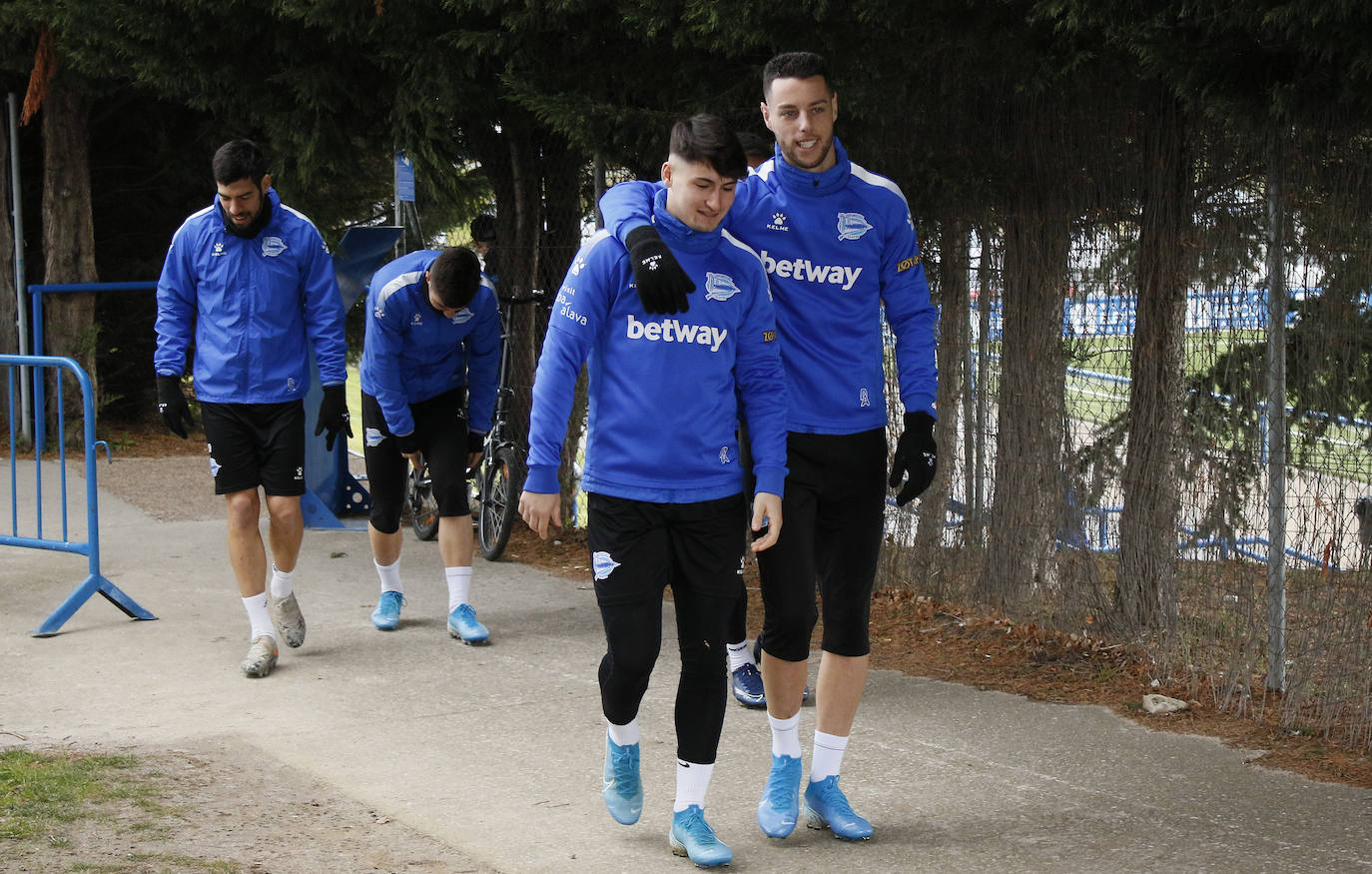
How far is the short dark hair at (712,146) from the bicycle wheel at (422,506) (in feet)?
19.3

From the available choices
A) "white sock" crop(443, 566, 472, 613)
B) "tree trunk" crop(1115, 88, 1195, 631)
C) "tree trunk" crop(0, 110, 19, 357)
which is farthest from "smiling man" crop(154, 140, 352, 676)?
"tree trunk" crop(0, 110, 19, 357)

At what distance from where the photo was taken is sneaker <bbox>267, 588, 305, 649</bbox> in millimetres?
6543

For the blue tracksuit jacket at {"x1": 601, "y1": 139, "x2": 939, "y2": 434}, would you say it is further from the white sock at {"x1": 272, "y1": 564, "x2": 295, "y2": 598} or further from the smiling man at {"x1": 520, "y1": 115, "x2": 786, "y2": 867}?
the white sock at {"x1": 272, "y1": 564, "x2": 295, "y2": 598}

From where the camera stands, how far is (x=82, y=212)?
1453 centimetres

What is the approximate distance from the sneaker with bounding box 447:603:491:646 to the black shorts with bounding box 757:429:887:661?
2641 millimetres

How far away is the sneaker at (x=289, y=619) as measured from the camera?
21.5 feet

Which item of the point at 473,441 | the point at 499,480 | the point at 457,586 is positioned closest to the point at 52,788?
the point at 457,586

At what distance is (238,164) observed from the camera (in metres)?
6.04

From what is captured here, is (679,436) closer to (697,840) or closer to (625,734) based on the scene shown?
(625,734)

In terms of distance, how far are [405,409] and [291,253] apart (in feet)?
2.75

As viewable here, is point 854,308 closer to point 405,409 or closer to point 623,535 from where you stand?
point 623,535

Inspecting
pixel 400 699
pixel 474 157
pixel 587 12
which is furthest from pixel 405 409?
pixel 474 157

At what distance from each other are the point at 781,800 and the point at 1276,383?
2.47 meters

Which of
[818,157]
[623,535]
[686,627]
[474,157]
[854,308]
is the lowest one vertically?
[686,627]
